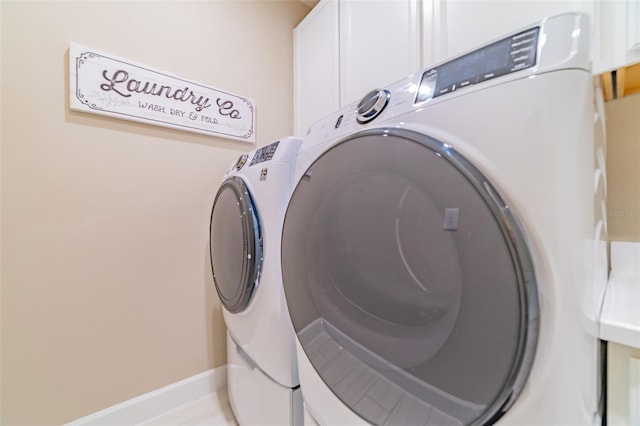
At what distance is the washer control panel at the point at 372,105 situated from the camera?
20.1 inches

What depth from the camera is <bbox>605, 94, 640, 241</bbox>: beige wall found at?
0.75 meters

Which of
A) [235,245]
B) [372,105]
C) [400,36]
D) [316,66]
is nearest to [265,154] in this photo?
[235,245]

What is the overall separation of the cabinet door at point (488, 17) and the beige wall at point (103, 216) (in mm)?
1115

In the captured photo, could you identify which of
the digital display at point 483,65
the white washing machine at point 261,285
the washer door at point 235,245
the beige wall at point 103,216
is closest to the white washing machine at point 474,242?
the digital display at point 483,65

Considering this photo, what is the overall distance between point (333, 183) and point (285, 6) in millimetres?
1750

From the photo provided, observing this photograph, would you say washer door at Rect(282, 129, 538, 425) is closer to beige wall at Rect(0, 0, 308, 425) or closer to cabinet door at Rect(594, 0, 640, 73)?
cabinet door at Rect(594, 0, 640, 73)

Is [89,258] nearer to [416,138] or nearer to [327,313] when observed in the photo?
[327,313]

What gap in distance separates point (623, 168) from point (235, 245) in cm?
127

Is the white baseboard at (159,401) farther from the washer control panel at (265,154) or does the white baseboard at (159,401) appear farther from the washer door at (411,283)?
the washer control panel at (265,154)

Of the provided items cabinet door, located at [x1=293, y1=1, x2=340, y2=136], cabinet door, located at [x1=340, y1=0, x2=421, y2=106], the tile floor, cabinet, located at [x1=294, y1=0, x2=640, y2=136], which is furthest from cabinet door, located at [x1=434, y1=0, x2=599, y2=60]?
the tile floor

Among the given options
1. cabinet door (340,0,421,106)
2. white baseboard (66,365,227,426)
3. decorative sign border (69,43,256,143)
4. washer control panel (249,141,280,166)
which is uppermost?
cabinet door (340,0,421,106)

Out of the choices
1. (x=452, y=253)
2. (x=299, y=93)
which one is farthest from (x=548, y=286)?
(x=299, y=93)

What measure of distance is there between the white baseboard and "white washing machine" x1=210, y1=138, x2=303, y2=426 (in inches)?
18.0

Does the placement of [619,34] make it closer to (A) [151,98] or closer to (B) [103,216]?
Answer: (A) [151,98]
